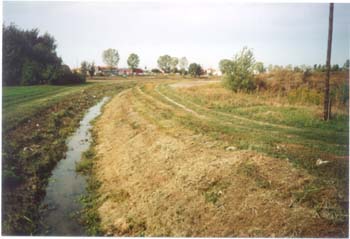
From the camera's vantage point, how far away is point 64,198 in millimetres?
5977

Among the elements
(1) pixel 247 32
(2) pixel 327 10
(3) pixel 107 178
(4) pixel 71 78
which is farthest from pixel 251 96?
(4) pixel 71 78

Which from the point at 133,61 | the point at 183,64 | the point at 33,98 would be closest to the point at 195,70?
the point at 183,64

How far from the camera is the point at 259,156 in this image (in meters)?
6.12

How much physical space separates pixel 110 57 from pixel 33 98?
24.3ft

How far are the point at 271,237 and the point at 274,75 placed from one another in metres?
4.64

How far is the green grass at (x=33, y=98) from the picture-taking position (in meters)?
8.61

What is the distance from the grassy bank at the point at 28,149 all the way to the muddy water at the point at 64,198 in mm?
156

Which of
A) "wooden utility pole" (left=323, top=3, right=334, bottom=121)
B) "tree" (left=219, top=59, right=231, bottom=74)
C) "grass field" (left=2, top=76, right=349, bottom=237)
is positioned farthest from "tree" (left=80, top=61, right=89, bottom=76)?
"wooden utility pole" (left=323, top=3, right=334, bottom=121)

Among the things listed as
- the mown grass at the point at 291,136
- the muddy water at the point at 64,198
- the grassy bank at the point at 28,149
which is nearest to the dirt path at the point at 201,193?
the mown grass at the point at 291,136

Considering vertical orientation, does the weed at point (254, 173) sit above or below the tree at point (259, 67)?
A: below

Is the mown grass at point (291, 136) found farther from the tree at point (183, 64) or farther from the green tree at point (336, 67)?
the tree at point (183, 64)

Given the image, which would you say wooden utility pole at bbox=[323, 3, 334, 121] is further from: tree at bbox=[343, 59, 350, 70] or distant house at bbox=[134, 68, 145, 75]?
distant house at bbox=[134, 68, 145, 75]

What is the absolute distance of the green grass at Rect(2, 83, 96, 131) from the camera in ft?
28.3

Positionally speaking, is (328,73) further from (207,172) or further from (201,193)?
(201,193)
